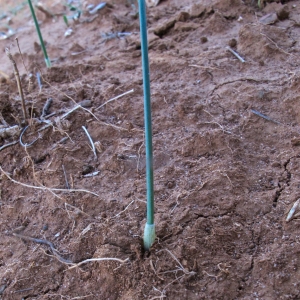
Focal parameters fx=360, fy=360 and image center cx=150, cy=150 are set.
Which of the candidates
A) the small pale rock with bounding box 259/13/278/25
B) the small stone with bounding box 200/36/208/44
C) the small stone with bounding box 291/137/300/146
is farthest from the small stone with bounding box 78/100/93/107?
the small pale rock with bounding box 259/13/278/25

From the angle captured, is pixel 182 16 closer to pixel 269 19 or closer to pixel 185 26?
pixel 185 26

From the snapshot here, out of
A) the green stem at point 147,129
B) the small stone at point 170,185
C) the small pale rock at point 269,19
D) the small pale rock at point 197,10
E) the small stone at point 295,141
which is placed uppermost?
the green stem at point 147,129

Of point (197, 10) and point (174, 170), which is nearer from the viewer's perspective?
Result: point (174, 170)

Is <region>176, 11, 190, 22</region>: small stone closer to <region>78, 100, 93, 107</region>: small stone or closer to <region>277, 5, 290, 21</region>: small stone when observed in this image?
<region>277, 5, 290, 21</region>: small stone

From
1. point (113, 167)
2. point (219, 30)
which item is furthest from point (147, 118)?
point (219, 30)

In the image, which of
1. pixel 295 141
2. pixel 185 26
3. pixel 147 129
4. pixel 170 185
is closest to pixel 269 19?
pixel 185 26

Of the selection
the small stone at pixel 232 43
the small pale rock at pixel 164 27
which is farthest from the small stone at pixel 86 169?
the small pale rock at pixel 164 27

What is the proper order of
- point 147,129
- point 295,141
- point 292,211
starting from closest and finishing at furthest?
point 147,129, point 292,211, point 295,141

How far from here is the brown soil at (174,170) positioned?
48.6 inches

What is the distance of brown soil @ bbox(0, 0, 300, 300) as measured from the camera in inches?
48.6

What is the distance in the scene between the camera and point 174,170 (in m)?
1.60

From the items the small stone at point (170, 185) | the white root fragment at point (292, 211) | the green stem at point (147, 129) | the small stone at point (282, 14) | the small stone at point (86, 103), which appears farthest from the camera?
the small stone at point (282, 14)

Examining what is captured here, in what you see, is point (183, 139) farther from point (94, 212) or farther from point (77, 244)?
point (77, 244)

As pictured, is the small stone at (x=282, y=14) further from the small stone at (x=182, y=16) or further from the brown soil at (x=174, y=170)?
the small stone at (x=182, y=16)
